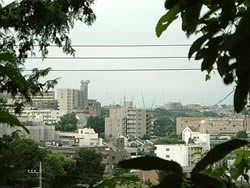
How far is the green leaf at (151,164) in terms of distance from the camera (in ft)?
1.04

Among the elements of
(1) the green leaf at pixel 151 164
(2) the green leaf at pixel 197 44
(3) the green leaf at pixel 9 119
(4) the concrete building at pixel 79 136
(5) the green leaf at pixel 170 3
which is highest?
(5) the green leaf at pixel 170 3

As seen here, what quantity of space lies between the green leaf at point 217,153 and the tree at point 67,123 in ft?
22.3

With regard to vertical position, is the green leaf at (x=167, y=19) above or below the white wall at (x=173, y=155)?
above

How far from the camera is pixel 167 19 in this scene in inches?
18.4

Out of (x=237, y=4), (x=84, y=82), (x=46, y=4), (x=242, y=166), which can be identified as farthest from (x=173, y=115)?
(x=84, y=82)

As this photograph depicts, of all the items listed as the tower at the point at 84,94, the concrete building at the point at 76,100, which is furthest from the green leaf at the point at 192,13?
the tower at the point at 84,94

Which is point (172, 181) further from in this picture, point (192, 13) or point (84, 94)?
point (84, 94)

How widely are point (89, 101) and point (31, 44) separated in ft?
16.6

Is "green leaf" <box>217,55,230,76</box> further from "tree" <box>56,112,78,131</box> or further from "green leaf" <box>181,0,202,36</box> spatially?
"tree" <box>56,112,78,131</box>

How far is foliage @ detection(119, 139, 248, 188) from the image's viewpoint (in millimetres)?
318

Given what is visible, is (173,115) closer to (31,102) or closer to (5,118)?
(31,102)

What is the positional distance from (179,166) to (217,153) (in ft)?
0.10

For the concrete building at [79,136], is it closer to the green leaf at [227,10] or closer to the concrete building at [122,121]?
the concrete building at [122,121]

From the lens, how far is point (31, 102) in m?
3.66
